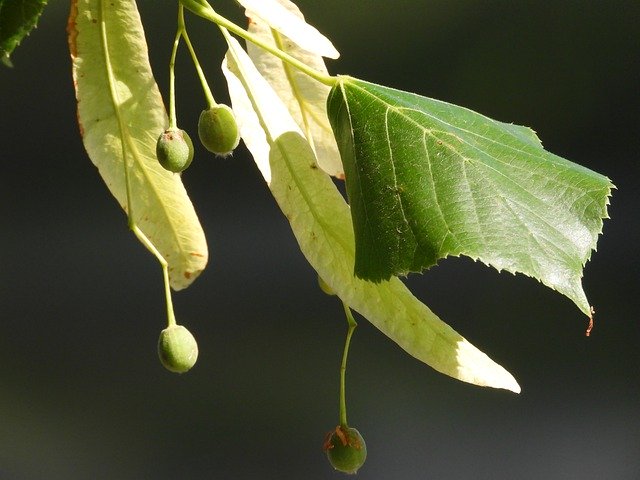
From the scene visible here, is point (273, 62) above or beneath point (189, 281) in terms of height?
above

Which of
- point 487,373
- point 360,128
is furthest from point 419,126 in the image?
point 487,373

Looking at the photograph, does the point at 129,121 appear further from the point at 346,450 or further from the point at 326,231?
the point at 346,450

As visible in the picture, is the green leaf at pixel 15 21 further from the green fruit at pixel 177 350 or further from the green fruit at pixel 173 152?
the green fruit at pixel 177 350

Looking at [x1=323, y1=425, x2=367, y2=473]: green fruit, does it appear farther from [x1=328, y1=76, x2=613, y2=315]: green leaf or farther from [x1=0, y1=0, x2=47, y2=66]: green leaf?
[x1=0, y1=0, x2=47, y2=66]: green leaf

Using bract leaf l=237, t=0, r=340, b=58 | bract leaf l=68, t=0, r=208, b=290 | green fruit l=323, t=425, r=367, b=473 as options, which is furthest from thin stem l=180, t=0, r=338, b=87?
green fruit l=323, t=425, r=367, b=473

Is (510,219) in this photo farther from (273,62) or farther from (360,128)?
(273,62)

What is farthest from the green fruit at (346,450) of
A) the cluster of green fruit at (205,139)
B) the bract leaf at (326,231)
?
the cluster of green fruit at (205,139)
